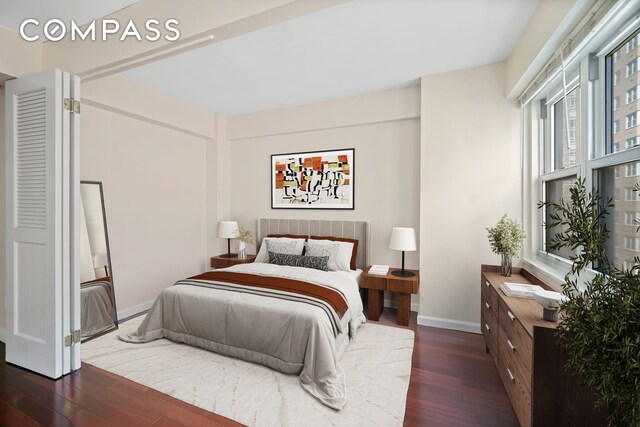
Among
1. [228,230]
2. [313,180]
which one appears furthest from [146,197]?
[313,180]

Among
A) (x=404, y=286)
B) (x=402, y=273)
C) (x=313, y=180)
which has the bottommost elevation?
(x=404, y=286)

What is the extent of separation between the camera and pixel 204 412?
194 centimetres

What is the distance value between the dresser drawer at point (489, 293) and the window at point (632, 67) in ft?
5.21

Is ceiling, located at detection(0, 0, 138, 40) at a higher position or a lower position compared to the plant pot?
higher

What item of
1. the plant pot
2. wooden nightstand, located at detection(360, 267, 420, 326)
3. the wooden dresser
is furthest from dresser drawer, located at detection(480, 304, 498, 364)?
wooden nightstand, located at detection(360, 267, 420, 326)

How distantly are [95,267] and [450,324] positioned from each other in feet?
13.3

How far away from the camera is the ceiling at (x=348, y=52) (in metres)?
2.30

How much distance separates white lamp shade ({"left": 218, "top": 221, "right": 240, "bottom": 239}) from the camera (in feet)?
14.9

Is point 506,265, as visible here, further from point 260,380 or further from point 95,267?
point 95,267

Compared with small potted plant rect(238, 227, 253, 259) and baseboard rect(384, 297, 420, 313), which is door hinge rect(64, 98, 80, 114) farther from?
baseboard rect(384, 297, 420, 313)

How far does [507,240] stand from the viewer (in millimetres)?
2639

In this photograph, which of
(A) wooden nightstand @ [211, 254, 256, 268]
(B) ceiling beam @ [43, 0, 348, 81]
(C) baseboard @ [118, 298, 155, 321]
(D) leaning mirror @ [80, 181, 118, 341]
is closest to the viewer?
(B) ceiling beam @ [43, 0, 348, 81]

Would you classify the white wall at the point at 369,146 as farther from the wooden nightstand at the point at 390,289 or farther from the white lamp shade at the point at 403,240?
the wooden nightstand at the point at 390,289

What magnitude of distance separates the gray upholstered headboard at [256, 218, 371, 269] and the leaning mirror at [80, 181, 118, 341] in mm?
2017
